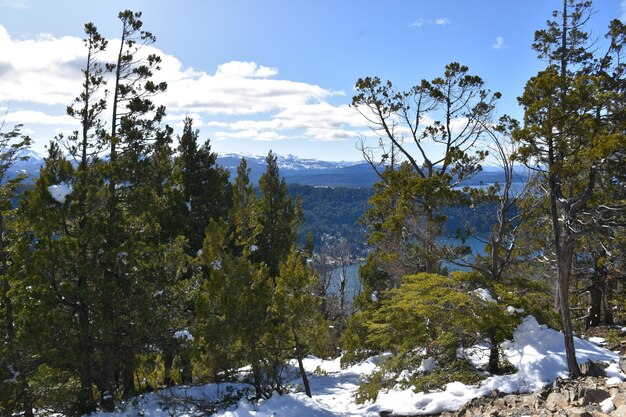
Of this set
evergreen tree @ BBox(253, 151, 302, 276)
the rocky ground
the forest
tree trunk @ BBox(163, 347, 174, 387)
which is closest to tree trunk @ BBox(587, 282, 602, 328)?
the forest

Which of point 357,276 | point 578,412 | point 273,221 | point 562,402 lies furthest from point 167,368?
point 357,276

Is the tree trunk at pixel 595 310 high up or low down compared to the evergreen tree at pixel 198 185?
down

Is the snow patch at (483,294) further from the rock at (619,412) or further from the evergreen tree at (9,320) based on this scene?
the evergreen tree at (9,320)

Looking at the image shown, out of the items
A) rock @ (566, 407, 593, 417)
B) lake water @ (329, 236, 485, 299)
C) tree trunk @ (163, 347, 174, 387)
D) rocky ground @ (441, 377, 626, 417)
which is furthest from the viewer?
lake water @ (329, 236, 485, 299)

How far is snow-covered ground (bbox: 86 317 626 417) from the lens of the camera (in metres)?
8.86

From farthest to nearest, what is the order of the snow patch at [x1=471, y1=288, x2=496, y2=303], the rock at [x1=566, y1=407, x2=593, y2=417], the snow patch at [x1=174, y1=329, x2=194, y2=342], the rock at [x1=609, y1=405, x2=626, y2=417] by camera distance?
the snow patch at [x1=174, y1=329, x2=194, y2=342] → the snow patch at [x1=471, y1=288, x2=496, y2=303] → the rock at [x1=566, y1=407, x2=593, y2=417] → the rock at [x1=609, y1=405, x2=626, y2=417]

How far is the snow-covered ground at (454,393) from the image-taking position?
29.1 feet

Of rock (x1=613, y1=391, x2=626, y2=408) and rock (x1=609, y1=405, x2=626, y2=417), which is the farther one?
rock (x1=613, y1=391, x2=626, y2=408)

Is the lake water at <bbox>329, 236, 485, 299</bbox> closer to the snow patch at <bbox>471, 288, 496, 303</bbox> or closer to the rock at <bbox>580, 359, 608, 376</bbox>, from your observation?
the snow patch at <bbox>471, 288, 496, 303</bbox>

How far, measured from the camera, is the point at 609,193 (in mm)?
10781

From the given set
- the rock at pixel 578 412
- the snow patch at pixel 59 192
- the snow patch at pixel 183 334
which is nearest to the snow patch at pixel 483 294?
the rock at pixel 578 412

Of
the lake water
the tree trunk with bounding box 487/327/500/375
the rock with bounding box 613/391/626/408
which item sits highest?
the rock with bounding box 613/391/626/408

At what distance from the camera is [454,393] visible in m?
9.11

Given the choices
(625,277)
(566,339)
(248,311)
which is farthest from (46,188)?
(625,277)
